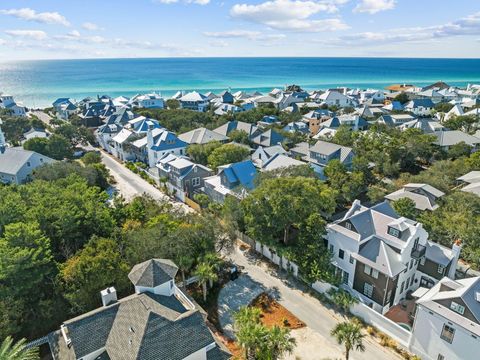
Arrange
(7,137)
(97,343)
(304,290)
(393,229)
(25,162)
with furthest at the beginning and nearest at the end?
(7,137) < (25,162) < (304,290) < (393,229) < (97,343)

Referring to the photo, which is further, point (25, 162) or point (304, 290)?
point (25, 162)

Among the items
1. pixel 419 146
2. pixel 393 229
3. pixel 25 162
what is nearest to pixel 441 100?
pixel 419 146

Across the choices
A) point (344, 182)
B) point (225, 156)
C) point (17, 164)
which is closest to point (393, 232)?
point (344, 182)

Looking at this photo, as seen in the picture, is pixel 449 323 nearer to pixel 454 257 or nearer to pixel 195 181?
pixel 454 257

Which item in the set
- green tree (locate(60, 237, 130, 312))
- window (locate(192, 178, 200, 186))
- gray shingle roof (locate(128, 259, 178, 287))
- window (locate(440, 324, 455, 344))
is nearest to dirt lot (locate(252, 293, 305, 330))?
gray shingle roof (locate(128, 259, 178, 287))

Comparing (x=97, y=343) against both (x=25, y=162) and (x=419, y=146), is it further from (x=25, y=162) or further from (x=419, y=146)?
(x=419, y=146)

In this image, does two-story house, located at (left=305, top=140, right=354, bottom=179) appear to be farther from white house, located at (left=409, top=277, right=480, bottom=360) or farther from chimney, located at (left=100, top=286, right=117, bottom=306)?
chimney, located at (left=100, top=286, right=117, bottom=306)

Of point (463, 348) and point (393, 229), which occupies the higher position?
point (393, 229)
